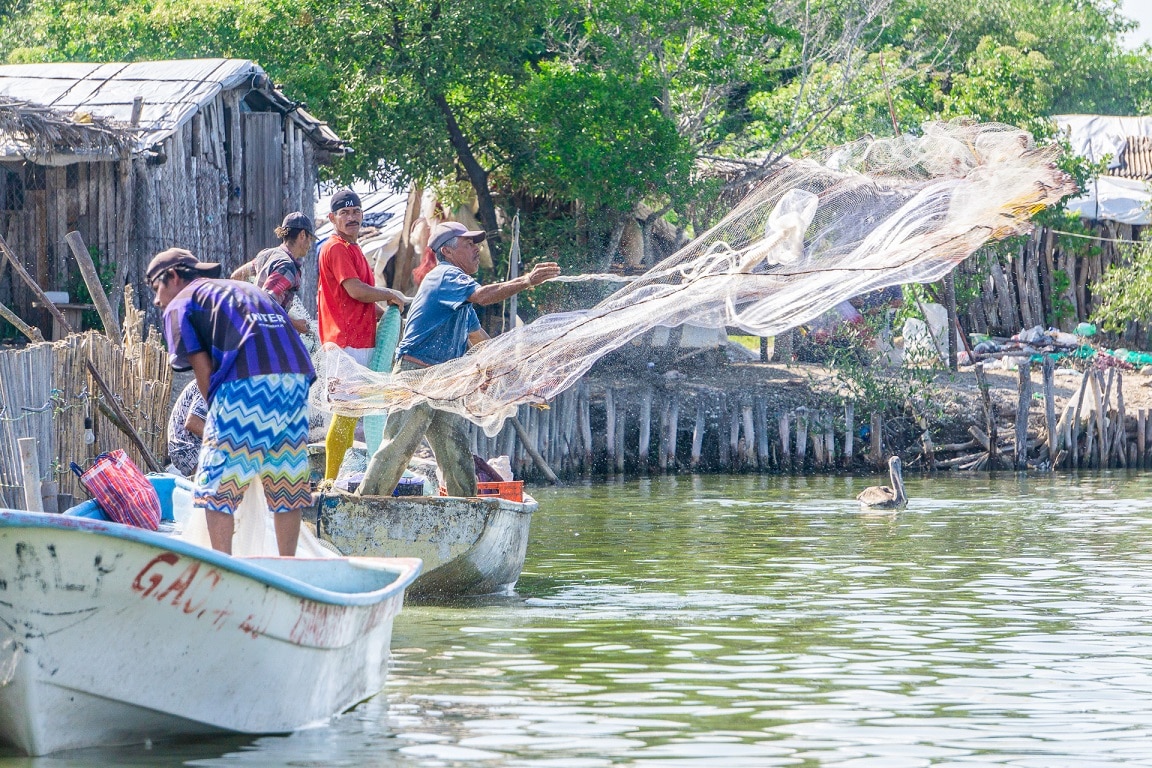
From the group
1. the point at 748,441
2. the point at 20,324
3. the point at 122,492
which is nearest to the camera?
the point at 122,492

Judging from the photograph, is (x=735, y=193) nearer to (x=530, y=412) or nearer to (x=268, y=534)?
(x=530, y=412)

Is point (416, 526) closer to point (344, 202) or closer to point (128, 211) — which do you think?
point (344, 202)

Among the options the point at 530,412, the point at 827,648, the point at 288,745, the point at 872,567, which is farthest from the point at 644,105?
the point at 288,745

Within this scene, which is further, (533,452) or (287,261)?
(533,452)

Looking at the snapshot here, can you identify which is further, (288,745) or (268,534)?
(268,534)

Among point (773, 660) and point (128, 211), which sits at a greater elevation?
point (128, 211)

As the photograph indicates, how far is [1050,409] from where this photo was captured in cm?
2136

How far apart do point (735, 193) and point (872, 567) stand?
398 inches

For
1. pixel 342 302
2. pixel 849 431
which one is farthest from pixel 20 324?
pixel 849 431

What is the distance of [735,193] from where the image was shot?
21.5 metres

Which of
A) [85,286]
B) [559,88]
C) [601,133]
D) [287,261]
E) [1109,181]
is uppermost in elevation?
[559,88]

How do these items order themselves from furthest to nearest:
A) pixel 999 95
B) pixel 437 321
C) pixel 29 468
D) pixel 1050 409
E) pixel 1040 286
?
pixel 1040 286, pixel 999 95, pixel 1050 409, pixel 437 321, pixel 29 468

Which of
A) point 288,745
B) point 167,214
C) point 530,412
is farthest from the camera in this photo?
point 530,412

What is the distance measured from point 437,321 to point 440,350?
0.17 meters
